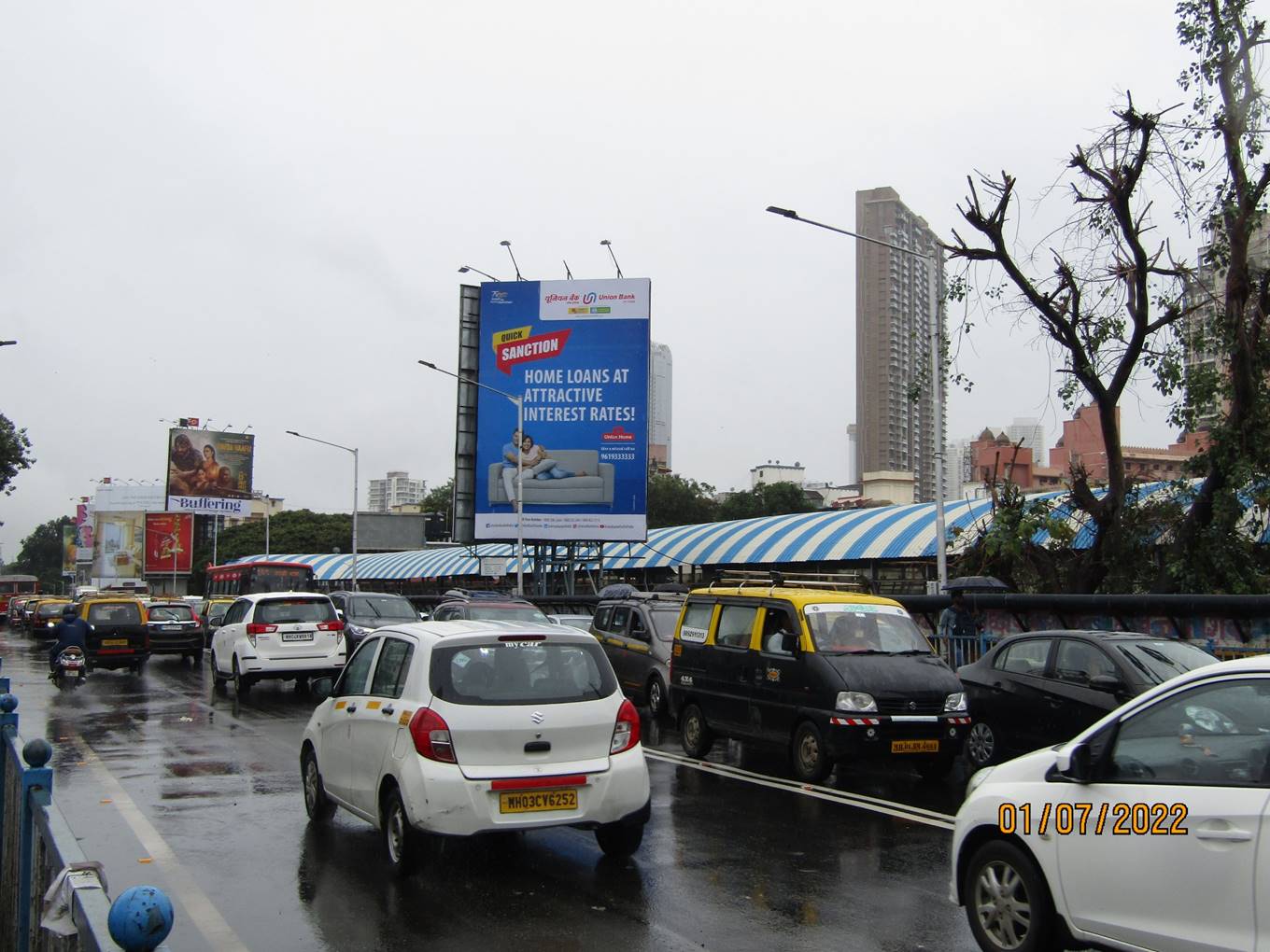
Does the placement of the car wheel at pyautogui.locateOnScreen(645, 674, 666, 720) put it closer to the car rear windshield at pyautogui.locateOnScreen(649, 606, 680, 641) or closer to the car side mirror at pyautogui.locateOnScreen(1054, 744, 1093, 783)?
the car rear windshield at pyautogui.locateOnScreen(649, 606, 680, 641)

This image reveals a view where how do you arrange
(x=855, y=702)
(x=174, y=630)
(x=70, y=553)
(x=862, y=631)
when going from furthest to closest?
1. (x=70, y=553)
2. (x=174, y=630)
3. (x=862, y=631)
4. (x=855, y=702)

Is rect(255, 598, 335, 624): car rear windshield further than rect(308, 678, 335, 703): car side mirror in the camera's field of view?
Yes

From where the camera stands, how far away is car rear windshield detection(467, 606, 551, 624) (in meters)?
19.8

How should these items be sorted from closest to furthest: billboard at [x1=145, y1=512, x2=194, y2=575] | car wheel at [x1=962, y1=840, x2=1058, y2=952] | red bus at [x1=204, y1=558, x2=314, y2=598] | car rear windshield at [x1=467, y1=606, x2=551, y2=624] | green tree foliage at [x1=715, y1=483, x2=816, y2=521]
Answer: car wheel at [x1=962, y1=840, x2=1058, y2=952] → car rear windshield at [x1=467, y1=606, x2=551, y2=624] → red bus at [x1=204, y1=558, x2=314, y2=598] → green tree foliage at [x1=715, y1=483, x2=816, y2=521] → billboard at [x1=145, y1=512, x2=194, y2=575]

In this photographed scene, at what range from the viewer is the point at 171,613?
29.3 metres

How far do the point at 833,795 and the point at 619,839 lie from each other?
342 cm

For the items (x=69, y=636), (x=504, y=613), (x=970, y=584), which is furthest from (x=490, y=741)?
(x=69, y=636)

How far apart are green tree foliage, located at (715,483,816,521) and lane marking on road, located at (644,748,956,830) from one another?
71.1 metres

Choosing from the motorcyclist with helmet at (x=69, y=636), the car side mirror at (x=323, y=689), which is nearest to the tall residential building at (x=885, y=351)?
the motorcyclist with helmet at (x=69, y=636)

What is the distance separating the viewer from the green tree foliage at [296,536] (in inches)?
4171

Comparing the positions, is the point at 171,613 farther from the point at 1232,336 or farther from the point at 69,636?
the point at 1232,336

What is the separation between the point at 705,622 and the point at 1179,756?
8.74 m

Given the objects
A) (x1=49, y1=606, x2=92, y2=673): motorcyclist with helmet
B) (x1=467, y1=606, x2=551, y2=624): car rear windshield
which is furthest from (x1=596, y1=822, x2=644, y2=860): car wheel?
(x1=49, y1=606, x2=92, y2=673): motorcyclist with helmet

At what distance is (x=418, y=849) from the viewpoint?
736cm
